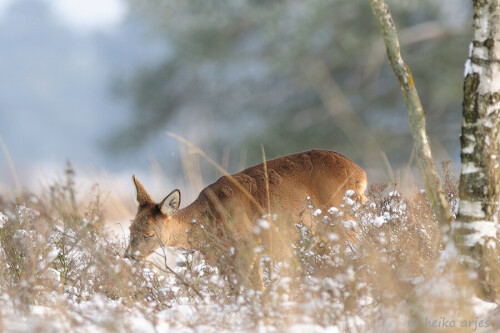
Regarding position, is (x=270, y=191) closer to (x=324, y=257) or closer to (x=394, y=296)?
(x=324, y=257)

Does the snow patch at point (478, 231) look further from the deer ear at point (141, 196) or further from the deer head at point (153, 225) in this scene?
the deer ear at point (141, 196)

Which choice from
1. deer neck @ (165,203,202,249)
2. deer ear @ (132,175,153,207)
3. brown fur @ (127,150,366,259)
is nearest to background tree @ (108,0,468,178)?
brown fur @ (127,150,366,259)

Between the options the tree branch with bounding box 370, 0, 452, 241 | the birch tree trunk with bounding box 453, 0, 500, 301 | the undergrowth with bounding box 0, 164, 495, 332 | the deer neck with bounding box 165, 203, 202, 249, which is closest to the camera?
the undergrowth with bounding box 0, 164, 495, 332

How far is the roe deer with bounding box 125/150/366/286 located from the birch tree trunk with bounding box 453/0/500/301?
1.87 m

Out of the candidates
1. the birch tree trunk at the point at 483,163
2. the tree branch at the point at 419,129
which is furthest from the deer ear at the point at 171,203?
the birch tree trunk at the point at 483,163

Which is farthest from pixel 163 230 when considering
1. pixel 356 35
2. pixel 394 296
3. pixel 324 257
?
pixel 356 35

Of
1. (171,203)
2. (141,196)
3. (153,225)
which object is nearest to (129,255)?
(153,225)

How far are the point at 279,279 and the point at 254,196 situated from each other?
2366mm

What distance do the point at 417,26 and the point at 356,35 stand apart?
54.6 inches

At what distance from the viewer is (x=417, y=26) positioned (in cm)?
1461

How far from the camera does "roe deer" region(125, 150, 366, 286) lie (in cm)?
571

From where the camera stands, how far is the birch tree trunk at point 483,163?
3721mm

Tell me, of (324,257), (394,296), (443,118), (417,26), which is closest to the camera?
(394,296)

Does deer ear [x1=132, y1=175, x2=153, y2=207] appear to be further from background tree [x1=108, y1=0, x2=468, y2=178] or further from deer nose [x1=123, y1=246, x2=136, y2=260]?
background tree [x1=108, y1=0, x2=468, y2=178]
